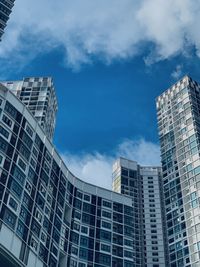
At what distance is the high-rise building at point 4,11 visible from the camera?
98.9m

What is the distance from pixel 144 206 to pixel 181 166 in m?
38.8

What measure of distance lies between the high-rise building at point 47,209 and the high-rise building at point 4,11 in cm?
4157

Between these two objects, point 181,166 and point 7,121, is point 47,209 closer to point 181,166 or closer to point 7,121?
point 7,121

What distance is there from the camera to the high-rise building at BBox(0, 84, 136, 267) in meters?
55.4

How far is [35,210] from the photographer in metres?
60.6

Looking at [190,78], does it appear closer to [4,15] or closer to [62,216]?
[4,15]

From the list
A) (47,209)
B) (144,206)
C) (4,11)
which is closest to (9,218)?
(47,209)

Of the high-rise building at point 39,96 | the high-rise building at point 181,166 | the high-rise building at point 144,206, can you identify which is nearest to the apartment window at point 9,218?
the high-rise building at point 181,166

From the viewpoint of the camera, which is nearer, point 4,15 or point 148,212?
point 4,15

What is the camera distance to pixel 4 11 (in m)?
101

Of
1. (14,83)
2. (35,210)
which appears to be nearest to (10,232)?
(35,210)

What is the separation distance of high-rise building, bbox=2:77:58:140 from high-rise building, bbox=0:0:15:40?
20.8 meters

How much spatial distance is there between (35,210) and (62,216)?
1012 cm

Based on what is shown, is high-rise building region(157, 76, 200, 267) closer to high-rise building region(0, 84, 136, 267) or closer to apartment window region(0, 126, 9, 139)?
high-rise building region(0, 84, 136, 267)
